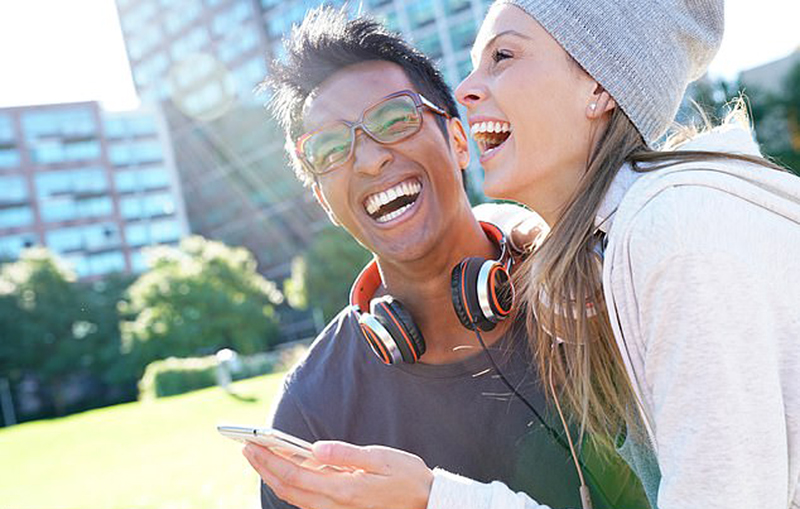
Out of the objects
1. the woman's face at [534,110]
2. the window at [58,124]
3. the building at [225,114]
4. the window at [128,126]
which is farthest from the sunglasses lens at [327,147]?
the window at [128,126]

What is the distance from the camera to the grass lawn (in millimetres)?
5559

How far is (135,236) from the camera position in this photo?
71562mm

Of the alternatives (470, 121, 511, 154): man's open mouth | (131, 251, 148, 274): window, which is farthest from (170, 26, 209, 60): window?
(470, 121, 511, 154): man's open mouth

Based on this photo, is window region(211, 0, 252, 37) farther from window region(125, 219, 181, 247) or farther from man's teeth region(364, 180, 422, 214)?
man's teeth region(364, 180, 422, 214)

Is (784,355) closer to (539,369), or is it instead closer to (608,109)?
(608,109)

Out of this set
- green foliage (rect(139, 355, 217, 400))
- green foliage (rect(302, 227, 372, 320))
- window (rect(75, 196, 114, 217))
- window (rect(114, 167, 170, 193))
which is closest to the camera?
green foliage (rect(139, 355, 217, 400))

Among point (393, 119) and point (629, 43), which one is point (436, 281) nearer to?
point (393, 119)

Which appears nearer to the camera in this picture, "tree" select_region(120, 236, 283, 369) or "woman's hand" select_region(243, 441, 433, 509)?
"woman's hand" select_region(243, 441, 433, 509)

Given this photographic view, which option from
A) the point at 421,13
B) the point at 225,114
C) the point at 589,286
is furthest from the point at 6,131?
the point at 589,286

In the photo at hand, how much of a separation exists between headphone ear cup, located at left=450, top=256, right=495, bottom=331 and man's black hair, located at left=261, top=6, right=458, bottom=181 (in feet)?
2.88

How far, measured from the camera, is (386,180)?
299cm

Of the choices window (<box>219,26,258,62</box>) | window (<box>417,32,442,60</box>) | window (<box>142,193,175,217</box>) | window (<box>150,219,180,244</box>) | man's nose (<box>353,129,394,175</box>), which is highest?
window (<box>219,26,258,62</box>)

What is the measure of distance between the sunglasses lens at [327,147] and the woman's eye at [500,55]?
986 mm

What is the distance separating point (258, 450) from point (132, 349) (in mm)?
46151
